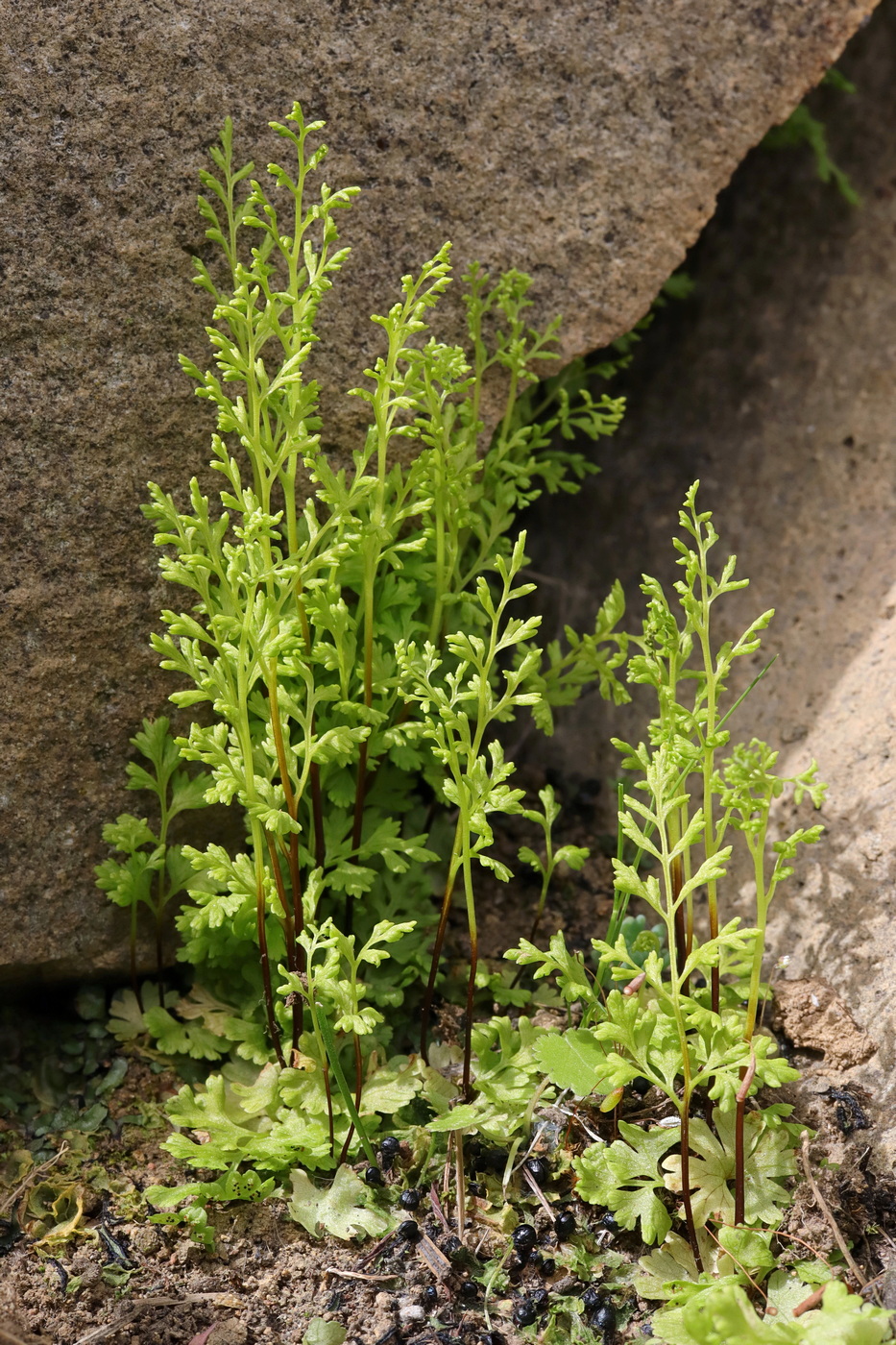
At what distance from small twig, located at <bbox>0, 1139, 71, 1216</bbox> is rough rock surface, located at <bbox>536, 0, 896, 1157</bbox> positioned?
1779mm

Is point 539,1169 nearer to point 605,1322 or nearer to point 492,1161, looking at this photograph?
point 492,1161

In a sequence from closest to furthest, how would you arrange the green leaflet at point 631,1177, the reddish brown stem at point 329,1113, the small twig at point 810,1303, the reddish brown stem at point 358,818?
1. the small twig at point 810,1303
2. the green leaflet at point 631,1177
3. the reddish brown stem at point 329,1113
4. the reddish brown stem at point 358,818

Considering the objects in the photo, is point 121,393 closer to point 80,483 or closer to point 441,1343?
point 80,483

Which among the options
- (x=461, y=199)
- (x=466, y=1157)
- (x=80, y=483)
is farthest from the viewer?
(x=461, y=199)

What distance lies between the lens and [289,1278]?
2344 millimetres

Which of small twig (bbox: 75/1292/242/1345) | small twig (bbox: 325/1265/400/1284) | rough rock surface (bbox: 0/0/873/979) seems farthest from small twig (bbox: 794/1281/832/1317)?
rough rock surface (bbox: 0/0/873/979)

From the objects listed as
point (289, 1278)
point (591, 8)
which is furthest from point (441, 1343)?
point (591, 8)

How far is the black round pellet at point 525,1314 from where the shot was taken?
2.21 metres

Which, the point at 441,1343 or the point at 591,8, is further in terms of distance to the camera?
the point at 591,8

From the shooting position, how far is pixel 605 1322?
219 cm

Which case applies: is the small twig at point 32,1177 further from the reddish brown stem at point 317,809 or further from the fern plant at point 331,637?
the reddish brown stem at point 317,809

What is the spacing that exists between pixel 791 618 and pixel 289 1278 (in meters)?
2.28

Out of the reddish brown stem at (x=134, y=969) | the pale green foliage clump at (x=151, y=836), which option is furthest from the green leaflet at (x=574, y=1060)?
the reddish brown stem at (x=134, y=969)

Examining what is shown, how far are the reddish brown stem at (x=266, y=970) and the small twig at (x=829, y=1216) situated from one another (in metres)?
1.17
